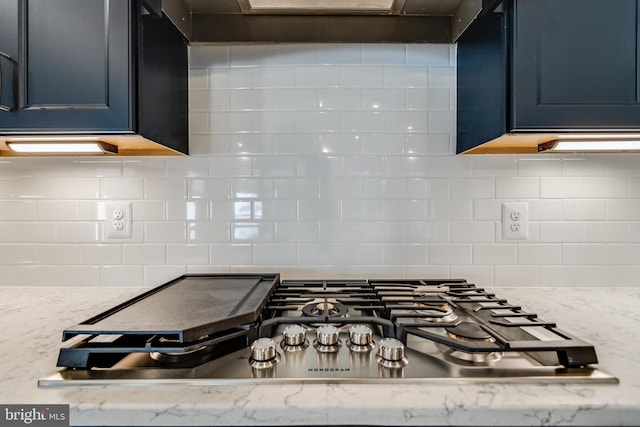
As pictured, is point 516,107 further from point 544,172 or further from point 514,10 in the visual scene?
point 544,172

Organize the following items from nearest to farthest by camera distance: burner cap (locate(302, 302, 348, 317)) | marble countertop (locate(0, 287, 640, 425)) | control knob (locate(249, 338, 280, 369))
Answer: marble countertop (locate(0, 287, 640, 425)) → control knob (locate(249, 338, 280, 369)) → burner cap (locate(302, 302, 348, 317))

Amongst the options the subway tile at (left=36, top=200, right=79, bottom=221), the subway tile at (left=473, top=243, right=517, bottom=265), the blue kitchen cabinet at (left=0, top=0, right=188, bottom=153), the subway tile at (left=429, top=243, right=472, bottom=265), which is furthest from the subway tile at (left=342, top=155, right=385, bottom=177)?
the subway tile at (left=36, top=200, right=79, bottom=221)

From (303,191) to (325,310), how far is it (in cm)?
48

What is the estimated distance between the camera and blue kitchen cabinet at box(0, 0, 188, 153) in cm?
80

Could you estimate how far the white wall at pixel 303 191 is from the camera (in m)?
1.12

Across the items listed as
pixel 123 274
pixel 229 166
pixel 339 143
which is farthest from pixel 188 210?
pixel 339 143

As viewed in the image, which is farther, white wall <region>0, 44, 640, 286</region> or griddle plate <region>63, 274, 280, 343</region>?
white wall <region>0, 44, 640, 286</region>

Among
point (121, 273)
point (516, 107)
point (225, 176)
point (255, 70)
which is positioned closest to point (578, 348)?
point (516, 107)

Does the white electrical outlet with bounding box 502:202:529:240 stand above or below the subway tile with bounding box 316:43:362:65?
below

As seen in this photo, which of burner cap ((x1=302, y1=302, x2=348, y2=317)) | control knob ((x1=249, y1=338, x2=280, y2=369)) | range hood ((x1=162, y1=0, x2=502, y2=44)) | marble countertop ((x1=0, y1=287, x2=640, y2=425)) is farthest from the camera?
range hood ((x1=162, y1=0, x2=502, y2=44))

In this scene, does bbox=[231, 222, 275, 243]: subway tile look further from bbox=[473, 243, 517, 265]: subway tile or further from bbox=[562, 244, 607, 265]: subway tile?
bbox=[562, 244, 607, 265]: subway tile

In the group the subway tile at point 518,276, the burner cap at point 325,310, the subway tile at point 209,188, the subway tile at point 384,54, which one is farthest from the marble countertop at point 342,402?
the subway tile at point 384,54

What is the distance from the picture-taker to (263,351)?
1.93 feet

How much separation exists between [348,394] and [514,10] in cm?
93
